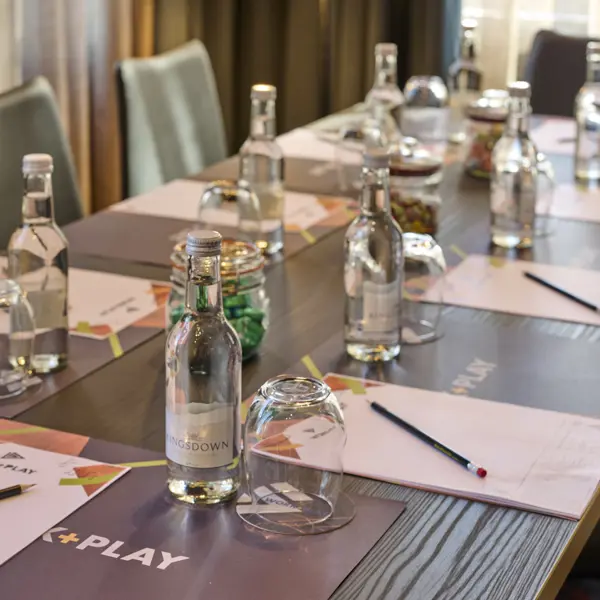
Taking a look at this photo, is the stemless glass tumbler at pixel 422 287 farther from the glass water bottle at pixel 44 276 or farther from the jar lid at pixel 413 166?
the glass water bottle at pixel 44 276

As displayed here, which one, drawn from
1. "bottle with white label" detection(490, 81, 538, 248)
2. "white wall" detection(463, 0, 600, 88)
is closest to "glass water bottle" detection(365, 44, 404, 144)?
"bottle with white label" detection(490, 81, 538, 248)

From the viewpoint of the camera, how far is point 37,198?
50.4 inches

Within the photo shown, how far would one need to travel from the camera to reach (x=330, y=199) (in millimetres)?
2105

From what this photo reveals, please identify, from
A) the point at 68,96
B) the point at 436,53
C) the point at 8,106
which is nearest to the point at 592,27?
the point at 436,53

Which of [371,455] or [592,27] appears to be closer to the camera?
[371,455]

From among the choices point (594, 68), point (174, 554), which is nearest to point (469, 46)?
point (594, 68)

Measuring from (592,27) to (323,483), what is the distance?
3007mm

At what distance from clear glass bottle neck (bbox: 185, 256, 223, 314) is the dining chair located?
2317mm

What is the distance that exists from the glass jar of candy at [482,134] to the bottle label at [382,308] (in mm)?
907

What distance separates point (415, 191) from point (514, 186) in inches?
6.2

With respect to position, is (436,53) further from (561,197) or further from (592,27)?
(561,197)

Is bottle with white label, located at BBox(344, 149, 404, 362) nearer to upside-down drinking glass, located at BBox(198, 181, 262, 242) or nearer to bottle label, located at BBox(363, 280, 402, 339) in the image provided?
bottle label, located at BBox(363, 280, 402, 339)

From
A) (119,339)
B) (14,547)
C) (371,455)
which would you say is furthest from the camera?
(119,339)

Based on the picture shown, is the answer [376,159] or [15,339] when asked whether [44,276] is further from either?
[376,159]
